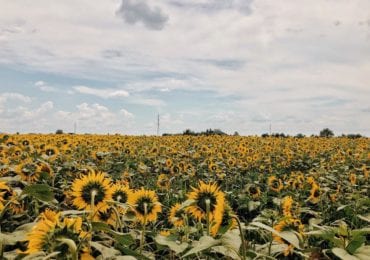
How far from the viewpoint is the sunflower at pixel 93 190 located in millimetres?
2576

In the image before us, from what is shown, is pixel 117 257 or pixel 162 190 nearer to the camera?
pixel 117 257

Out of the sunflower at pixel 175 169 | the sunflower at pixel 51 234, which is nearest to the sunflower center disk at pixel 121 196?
the sunflower at pixel 51 234

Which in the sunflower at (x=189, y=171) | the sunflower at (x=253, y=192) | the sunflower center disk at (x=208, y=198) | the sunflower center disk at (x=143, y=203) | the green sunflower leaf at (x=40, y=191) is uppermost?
the green sunflower leaf at (x=40, y=191)

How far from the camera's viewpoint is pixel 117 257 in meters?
1.82

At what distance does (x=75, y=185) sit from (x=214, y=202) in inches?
29.3

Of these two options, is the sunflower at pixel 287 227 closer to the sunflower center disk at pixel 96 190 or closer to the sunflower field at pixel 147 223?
the sunflower field at pixel 147 223

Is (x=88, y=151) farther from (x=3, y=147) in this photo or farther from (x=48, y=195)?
(x=48, y=195)

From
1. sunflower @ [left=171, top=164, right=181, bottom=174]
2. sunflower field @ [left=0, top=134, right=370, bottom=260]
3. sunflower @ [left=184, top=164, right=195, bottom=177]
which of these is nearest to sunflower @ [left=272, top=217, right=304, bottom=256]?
sunflower field @ [left=0, top=134, right=370, bottom=260]

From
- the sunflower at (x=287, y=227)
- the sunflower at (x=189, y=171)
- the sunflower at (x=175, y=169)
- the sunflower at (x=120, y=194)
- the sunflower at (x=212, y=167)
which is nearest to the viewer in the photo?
the sunflower at (x=287, y=227)

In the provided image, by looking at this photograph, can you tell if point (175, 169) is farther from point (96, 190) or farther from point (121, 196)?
point (96, 190)

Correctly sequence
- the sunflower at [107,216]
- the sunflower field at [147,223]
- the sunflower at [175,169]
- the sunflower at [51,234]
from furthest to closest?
the sunflower at [175,169]
the sunflower at [107,216]
the sunflower field at [147,223]
the sunflower at [51,234]

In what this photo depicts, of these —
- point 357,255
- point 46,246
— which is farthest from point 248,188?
point 46,246

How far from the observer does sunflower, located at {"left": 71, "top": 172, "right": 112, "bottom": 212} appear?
258 cm

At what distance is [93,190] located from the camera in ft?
8.47
